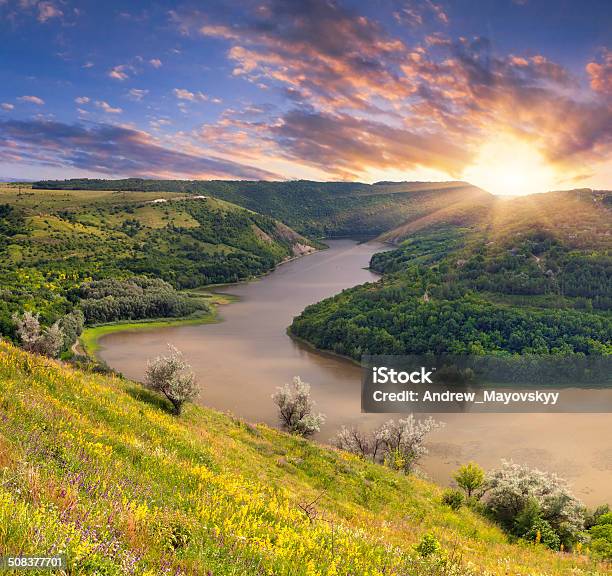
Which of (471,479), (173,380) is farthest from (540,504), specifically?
(173,380)

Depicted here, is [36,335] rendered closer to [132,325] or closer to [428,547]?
[132,325]

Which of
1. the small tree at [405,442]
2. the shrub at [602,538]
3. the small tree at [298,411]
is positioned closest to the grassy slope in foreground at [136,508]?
the shrub at [602,538]

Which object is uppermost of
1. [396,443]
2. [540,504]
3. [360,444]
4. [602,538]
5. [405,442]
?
[540,504]

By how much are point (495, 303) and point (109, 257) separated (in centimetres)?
11305

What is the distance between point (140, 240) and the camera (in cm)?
16338

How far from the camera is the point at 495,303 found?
80.5 metres

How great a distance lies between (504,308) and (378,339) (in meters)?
23.0

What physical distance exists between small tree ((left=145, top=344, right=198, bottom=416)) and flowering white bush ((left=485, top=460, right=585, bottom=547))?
683 inches

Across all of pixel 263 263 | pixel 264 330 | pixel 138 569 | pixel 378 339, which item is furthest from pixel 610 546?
pixel 263 263

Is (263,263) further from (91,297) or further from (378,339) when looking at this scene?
(378,339)

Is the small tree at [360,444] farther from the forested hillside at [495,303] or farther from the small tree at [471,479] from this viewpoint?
the forested hillside at [495,303]

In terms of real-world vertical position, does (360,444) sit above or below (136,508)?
below

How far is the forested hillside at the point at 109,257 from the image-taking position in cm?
9400

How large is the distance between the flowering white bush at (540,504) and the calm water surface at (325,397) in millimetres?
15088
